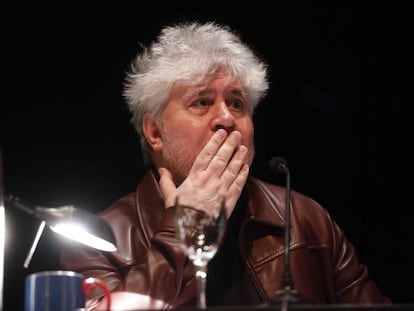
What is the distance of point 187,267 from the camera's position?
2.98m

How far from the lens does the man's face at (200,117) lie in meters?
3.29

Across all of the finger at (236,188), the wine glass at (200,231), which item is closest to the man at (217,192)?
the finger at (236,188)

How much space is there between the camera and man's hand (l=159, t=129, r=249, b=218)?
10.1ft

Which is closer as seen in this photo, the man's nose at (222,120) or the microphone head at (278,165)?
the microphone head at (278,165)

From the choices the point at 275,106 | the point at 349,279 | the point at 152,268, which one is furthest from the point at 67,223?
the point at 275,106

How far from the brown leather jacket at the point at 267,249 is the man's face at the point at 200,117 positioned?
0.14 meters

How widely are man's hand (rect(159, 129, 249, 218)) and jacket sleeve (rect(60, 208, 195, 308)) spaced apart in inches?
5.0

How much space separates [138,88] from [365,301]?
1.06m

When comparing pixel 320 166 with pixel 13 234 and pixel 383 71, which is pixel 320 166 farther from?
pixel 13 234

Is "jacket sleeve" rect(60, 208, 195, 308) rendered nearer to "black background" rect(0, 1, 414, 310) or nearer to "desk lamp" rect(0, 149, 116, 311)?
"desk lamp" rect(0, 149, 116, 311)

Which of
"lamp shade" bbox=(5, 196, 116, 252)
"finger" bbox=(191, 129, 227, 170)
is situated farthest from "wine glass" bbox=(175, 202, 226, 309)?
"finger" bbox=(191, 129, 227, 170)

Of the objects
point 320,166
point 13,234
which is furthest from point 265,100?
point 13,234

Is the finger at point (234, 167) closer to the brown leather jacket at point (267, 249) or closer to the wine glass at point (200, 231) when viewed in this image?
the brown leather jacket at point (267, 249)

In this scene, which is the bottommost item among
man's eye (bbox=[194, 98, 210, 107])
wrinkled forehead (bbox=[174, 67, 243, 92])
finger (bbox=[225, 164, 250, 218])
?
finger (bbox=[225, 164, 250, 218])
